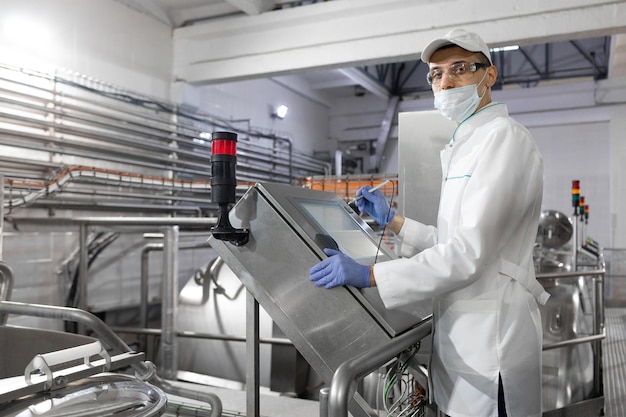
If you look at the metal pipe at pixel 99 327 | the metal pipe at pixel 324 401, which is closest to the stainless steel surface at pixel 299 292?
the metal pipe at pixel 324 401

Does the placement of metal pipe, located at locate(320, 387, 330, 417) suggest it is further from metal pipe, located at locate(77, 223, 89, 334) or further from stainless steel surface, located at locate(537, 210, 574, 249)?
stainless steel surface, located at locate(537, 210, 574, 249)

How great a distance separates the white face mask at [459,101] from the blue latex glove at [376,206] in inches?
11.6

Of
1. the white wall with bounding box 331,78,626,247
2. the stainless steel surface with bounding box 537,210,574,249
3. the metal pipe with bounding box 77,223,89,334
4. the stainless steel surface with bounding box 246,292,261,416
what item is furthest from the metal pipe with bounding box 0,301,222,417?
the white wall with bounding box 331,78,626,247

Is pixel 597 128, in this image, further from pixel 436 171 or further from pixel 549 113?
pixel 436 171

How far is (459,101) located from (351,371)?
667 mm

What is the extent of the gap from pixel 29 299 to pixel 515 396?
305 centimetres

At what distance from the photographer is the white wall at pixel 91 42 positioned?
326 centimetres

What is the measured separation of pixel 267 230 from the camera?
1096 mm

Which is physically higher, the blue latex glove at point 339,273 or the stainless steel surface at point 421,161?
the stainless steel surface at point 421,161

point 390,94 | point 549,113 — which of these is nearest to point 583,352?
point 549,113

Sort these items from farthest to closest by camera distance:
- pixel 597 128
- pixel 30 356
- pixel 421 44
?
pixel 597 128, pixel 421 44, pixel 30 356

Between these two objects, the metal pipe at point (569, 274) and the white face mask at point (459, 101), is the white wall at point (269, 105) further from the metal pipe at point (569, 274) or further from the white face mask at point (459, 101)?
the white face mask at point (459, 101)

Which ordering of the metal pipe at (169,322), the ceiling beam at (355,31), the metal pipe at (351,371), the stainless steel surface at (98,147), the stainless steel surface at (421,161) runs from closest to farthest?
the metal pipe at (351,371)
the stainless steel surface at (421,161)
the metal pipe at (169,322)
the stainless steel surface at (98,147)
the ceiling beam at (355,31)

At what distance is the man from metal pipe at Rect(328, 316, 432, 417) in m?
0.10
